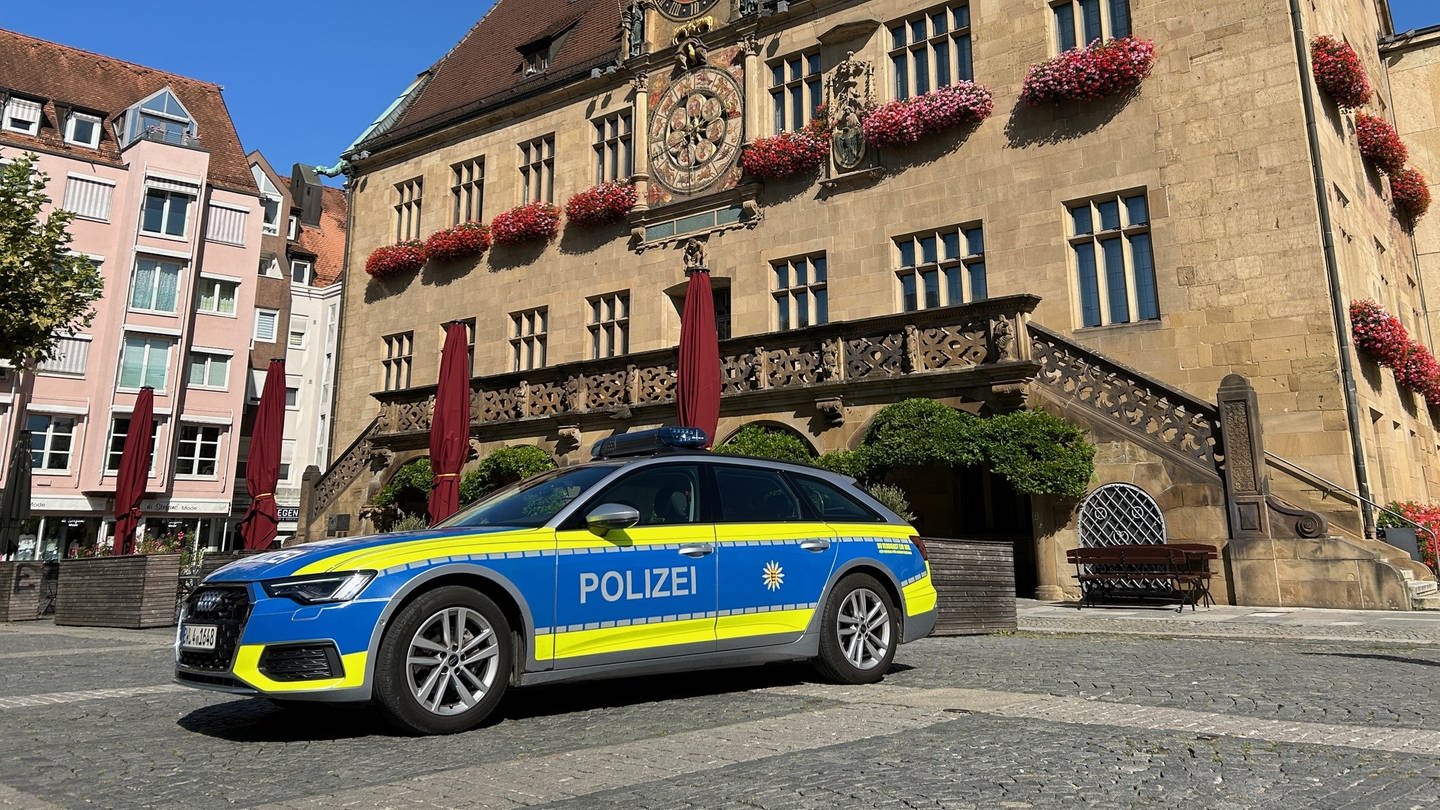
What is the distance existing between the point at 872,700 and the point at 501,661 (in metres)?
2.24

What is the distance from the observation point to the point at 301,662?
188 inches

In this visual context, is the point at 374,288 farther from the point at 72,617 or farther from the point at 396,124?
the point at 72,617

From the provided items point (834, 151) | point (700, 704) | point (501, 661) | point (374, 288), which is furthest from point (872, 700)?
point (374, 288)

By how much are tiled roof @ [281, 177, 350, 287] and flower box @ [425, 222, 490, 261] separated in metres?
25.6

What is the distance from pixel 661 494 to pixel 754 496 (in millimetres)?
745

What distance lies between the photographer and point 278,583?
16.2 feet

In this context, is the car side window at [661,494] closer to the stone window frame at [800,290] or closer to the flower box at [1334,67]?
the stone window frame at [800,290]

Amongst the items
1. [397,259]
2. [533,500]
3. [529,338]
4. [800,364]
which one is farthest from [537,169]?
[533,500]

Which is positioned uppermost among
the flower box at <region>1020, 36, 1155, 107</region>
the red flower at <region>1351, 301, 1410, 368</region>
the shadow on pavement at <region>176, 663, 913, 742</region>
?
the flower box at <region>1020, 36, 1155, 107</region>

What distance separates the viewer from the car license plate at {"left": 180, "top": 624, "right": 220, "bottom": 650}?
5.10m

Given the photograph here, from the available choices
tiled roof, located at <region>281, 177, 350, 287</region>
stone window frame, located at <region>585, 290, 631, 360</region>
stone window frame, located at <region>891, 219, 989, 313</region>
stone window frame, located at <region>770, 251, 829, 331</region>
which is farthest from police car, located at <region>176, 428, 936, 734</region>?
tiled roof, located at <region>281, 177, 350, 287</region>

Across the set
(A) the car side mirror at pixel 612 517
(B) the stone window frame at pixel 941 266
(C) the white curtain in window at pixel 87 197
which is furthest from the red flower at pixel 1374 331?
(C) the white curtain in window at pixel 87 197

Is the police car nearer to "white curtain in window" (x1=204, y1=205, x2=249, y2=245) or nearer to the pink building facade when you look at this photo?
the pink building facade

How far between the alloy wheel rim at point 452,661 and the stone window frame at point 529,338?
2012cm
